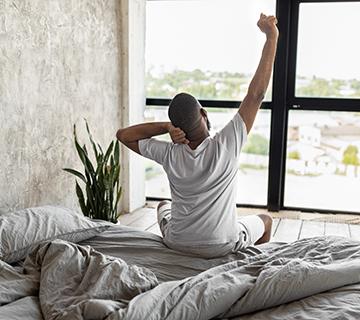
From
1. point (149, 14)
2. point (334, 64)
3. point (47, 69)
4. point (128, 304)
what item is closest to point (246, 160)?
point (334, 64)

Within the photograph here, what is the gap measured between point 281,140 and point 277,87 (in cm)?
47

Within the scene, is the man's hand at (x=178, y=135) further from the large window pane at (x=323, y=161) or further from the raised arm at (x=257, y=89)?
the large window pane at (x=323, y=161)

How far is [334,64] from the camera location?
4.64 m

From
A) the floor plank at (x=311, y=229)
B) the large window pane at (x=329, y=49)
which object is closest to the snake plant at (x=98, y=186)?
the floor plank at (x=311, y=229)

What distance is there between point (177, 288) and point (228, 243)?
768 mm

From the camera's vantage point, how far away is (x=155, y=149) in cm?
264

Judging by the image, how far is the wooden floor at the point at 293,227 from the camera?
4.12 metres

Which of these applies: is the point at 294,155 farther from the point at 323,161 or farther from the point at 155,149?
the point at 155,149

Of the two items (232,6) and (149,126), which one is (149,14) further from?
(149,126)

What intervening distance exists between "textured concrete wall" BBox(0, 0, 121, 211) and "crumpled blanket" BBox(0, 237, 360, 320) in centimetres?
123

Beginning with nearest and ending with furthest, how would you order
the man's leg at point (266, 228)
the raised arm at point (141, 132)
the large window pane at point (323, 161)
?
the raised arm at point (141, 132) < the man's leg at point (266, 228) < the large window pane at point (323, 161)

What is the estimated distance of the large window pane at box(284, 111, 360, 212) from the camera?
15.4ft

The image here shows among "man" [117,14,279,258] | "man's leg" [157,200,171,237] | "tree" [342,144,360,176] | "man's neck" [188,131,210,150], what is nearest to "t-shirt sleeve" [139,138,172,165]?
"man" [117,14,279,258]

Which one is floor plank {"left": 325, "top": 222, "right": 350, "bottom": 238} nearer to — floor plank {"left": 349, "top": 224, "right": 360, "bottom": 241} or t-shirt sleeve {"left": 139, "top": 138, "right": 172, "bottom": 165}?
floor plank {"left": 349, "top": 224, "right": 360, "bottom": 241}
